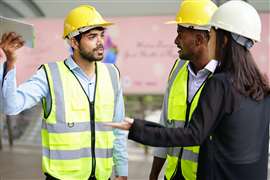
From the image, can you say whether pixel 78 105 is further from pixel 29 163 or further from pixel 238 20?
pixel 29 163

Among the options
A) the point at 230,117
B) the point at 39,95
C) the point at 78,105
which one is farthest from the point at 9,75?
the point at 230,117

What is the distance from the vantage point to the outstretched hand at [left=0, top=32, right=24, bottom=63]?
1.52 meters

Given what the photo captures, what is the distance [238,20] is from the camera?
142 cm

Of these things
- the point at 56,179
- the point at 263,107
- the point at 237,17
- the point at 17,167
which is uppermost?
the point at 237,17

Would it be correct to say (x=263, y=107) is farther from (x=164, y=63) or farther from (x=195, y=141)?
(x=164, y=63)

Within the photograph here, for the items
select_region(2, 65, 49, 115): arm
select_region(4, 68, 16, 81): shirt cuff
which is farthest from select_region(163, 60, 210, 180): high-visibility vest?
select_region(4, 68, 16, 81): shirt cuff

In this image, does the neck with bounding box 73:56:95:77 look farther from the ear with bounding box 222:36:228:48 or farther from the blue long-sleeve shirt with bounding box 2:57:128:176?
the ear with bounding box 222:36:228:48

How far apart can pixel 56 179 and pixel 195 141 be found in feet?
2.43

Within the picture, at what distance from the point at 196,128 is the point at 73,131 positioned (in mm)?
665

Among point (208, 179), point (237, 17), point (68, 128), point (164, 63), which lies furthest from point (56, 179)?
point (164, 63)

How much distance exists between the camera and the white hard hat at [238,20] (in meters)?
1.41

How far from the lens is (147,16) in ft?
16.4

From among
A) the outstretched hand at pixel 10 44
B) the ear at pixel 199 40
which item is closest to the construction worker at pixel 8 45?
the outstretched hand at pixel 10 44

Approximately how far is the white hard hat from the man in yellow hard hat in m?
0.34
